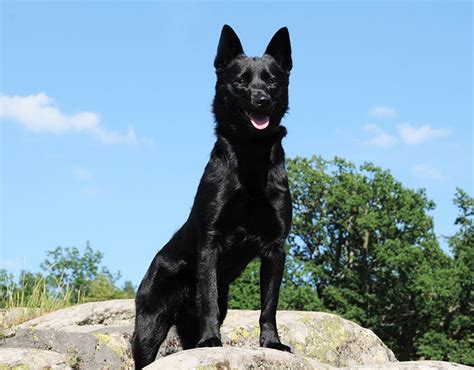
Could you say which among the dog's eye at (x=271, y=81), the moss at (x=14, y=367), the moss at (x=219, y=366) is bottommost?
the moss at (x=219, y=366)

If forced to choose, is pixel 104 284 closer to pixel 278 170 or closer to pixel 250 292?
pixel 250 292

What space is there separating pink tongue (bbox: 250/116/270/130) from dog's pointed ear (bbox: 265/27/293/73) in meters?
0.74

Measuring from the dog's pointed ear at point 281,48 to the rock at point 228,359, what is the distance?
2765mm

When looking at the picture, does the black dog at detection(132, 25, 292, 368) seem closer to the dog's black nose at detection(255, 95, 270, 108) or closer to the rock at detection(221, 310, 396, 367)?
the dog's black nose at detection(255, 95, 270, 108)

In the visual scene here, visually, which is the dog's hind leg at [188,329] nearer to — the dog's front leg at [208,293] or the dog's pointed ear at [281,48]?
the dog's front leg at [208,293]

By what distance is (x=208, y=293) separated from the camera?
700 cm

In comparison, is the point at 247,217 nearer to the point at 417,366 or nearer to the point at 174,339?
the point at 417,366

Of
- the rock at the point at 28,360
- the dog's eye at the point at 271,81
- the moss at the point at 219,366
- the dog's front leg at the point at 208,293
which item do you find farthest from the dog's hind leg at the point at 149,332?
the dog's eye at the point at 271,81

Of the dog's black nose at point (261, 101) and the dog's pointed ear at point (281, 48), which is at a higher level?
the dog's pointed ear at point (281, 48)

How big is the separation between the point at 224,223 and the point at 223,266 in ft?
1.63

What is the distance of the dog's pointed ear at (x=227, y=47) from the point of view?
291 inches

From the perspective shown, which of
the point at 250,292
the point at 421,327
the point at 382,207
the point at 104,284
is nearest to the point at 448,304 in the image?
the point at 421,327

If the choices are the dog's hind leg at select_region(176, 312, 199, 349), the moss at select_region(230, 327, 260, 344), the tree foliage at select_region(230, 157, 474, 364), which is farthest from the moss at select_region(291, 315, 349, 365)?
the tree foliage at select_region(230, 157, 474, 364)

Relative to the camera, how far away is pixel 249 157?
723 cm
